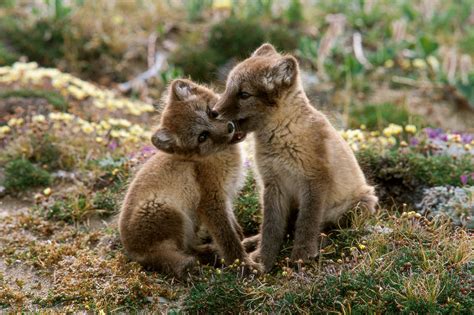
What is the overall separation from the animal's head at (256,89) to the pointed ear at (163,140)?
446 mm

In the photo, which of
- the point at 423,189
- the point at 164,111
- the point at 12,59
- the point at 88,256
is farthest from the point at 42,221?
the point at 12,59

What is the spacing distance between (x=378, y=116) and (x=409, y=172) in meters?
3.05

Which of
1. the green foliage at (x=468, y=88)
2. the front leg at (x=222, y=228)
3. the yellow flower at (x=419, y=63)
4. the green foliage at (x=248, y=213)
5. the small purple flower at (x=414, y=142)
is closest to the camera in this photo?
the front leg at (x=222, y=228)

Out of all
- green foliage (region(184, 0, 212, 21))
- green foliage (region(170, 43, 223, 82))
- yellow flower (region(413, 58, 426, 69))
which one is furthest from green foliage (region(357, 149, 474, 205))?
green foliage (region(184, 0, 212, 21))

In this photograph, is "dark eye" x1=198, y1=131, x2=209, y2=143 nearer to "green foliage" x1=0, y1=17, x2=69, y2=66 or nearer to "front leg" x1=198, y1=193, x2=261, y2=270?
"front leg" x1=198, y1=193, x2=261, y2=270

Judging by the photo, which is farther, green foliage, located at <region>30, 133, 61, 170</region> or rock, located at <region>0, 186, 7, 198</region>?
green foliage, located at <region>30, 133, 61, 170</region>

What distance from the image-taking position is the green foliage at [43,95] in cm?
1009

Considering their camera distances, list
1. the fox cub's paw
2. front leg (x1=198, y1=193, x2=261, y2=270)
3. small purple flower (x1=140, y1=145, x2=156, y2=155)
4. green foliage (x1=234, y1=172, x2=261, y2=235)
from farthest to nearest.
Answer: small purple flower (x1=140, y1=145, x2=156, y2=155), green foliage (x1=234, y1=172, x2=261, y2=235), front leg (x1=198, y1=193, x2=261, y2=270), the fox cub's paw

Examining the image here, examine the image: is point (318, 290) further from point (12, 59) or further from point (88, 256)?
point (12, 59)

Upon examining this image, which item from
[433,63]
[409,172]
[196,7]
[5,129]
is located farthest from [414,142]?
[196,7]

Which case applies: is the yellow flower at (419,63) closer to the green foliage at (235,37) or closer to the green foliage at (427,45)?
the green foliage at (427,45)

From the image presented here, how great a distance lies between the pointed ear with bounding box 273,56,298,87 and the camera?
5727mm

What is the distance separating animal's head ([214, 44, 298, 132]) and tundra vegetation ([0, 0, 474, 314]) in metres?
1.19

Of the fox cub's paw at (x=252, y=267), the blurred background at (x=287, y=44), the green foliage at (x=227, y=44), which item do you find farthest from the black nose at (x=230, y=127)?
the green foliage at (x=227, y=44)
